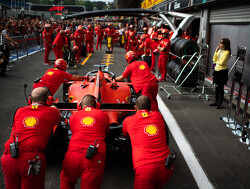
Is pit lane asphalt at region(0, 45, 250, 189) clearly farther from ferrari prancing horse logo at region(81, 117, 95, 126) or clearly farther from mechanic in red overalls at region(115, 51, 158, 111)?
ferrari prancing horse logo at region(81, 117, 95, 126)

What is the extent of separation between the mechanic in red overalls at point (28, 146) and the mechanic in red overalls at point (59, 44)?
407 inches

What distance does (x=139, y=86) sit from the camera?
6.32m

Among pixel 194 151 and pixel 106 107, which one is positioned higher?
pixel 106 107

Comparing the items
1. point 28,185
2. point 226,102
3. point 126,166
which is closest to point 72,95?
point 126,166

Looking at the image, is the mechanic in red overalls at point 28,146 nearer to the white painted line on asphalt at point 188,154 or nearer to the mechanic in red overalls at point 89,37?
the white painted line on asphalt at point 188,154

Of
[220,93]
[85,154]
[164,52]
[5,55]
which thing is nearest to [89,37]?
[5,55]

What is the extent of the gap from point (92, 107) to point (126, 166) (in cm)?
148

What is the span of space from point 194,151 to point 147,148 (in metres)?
2.34

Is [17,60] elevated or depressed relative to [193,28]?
depressed

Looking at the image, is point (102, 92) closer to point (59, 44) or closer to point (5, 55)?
point (5, 55)

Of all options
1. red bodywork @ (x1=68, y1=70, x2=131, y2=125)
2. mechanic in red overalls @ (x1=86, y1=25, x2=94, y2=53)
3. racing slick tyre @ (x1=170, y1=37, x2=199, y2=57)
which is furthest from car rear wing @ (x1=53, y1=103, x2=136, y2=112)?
mechanic in red overalls @ (x1=86, y1=25, x2=94, y2=53)

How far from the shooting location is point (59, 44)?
13.3m

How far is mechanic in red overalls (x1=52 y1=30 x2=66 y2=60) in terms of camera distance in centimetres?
1320

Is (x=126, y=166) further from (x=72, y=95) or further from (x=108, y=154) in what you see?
(x=72, y=95)
